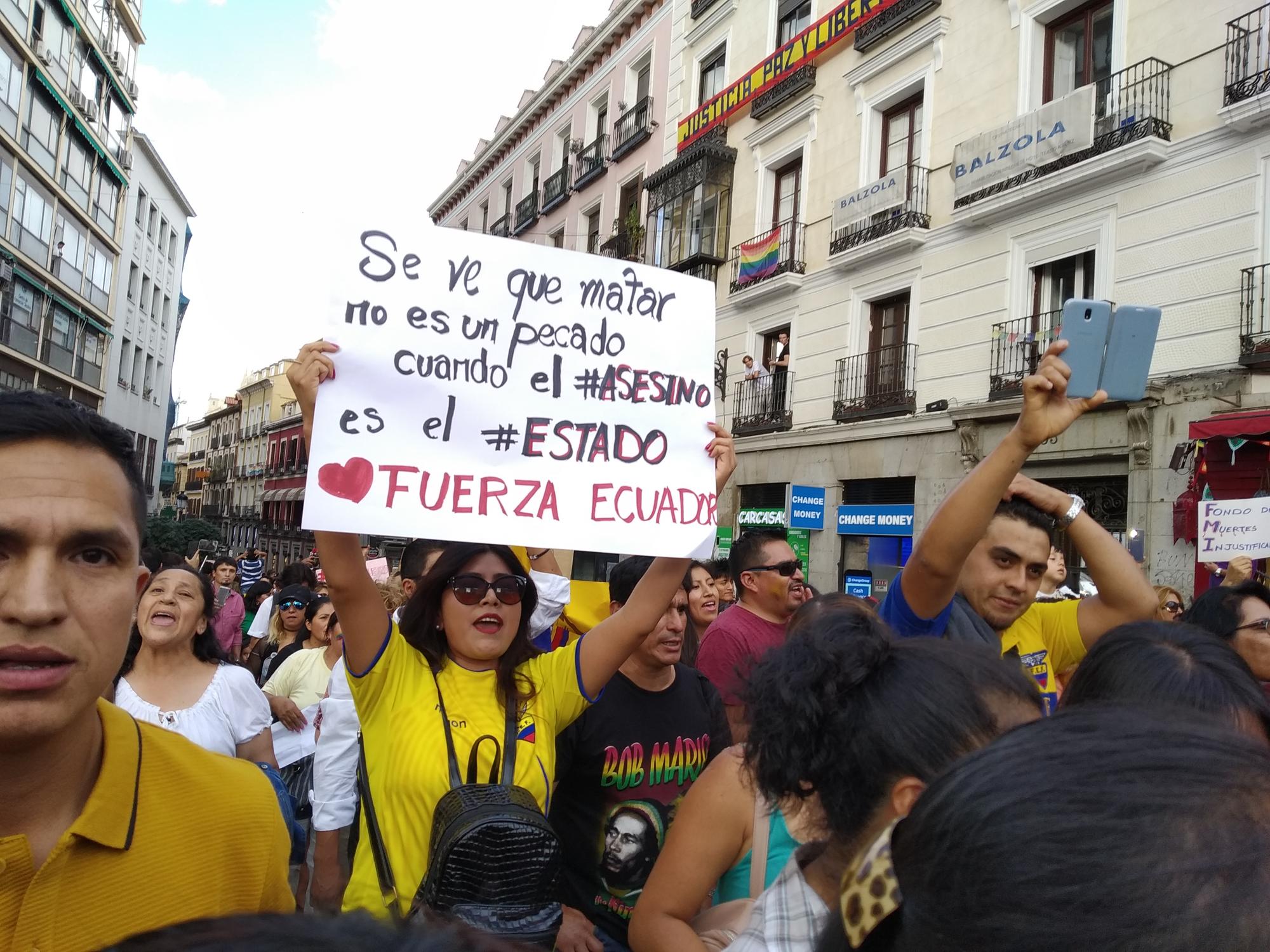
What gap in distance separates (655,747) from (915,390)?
12590mm

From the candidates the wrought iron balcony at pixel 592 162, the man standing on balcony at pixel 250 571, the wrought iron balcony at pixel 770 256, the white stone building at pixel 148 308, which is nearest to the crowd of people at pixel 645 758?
the man standing on balcony at pixel 250 571

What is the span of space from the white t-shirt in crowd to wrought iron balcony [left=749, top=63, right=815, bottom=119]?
16.0 meters

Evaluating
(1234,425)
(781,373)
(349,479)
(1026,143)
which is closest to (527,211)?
(781,373)

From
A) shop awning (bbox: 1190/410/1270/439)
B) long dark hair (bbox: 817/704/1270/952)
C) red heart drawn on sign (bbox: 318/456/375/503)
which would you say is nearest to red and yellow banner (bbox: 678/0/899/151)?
shop awning (bbox: 1190/410/1270/439)

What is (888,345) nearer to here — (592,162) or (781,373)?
(781,373)

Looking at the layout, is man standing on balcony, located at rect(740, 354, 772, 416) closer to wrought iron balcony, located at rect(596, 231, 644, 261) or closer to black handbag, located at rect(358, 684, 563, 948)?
wrought iron balcony, located at rect(596, 231, 644, 261)

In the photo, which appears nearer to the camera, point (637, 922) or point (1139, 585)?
point (637, 922)

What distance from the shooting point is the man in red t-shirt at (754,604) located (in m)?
3.93

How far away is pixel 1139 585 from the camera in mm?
2807

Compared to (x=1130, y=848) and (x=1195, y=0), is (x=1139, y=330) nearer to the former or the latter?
(x=1130, y=848)

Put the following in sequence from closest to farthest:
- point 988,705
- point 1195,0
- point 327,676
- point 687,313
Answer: point 988,705, point 687,313, point 327,676, point 1195,0

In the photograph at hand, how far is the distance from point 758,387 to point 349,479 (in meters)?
15.9

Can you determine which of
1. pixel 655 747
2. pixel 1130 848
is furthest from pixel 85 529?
pixel 655 747

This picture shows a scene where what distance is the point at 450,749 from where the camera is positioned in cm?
227
